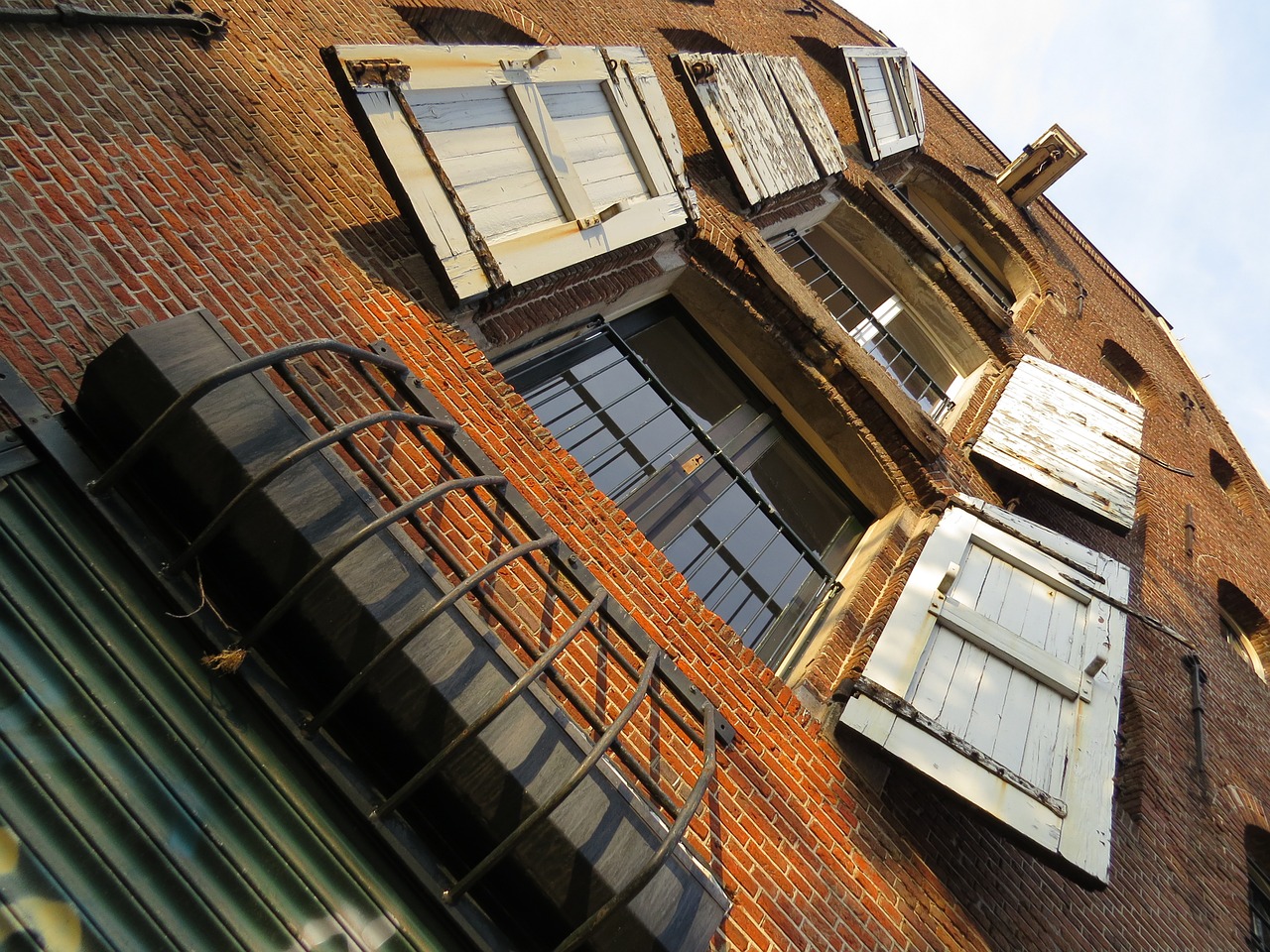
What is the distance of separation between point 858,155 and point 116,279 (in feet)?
24.1

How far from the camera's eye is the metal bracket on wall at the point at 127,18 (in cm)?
288

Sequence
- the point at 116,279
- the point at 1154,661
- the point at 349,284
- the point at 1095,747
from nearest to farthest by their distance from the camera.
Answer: the point at 116,279, the point at 349,284, the point at 1095,747, the point at 1154,661

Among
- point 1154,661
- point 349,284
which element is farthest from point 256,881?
point 1154,661

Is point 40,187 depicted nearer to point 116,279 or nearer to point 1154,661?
point 116,279

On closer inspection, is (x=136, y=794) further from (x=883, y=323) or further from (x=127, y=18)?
(x=883, y=323)

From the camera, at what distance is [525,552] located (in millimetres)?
2301

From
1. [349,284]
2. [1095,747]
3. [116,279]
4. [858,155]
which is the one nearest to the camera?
[116,279]

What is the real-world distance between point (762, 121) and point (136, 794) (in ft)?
18.7

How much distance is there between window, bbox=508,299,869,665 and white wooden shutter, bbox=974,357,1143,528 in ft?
4.07

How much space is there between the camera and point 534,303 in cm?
381

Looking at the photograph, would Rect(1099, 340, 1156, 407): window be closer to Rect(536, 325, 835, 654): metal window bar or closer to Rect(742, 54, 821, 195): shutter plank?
Rect(742, 54, 821, 195): shutter plank

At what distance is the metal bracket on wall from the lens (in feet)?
9.44

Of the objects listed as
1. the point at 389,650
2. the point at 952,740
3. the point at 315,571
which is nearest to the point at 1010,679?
the point at 952,740

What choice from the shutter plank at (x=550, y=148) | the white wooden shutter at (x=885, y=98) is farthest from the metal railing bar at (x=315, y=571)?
the white wooden shutter at (x=885, y=98)
